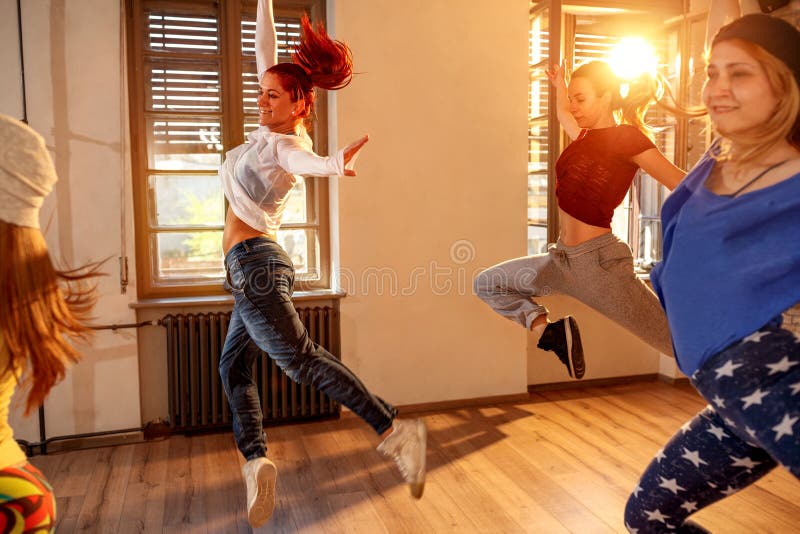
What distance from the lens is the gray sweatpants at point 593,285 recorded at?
2.85 meters

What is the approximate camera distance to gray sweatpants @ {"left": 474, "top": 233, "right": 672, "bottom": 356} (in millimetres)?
2852

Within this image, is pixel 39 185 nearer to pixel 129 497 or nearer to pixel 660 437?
pixel 129 497

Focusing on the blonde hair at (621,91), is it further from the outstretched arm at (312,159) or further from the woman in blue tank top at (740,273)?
the woman in blue tank top at (740,273)

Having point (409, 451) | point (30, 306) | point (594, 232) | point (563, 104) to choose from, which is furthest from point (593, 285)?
point (30, 306)

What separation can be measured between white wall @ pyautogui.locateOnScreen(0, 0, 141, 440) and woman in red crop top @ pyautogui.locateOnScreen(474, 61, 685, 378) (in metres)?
2.10

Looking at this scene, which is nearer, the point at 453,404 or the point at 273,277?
the point at 273,277

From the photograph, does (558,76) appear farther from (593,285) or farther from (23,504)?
(23,504)

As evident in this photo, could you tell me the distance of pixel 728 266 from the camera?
1.37m

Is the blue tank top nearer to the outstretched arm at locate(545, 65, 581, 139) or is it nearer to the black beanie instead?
the black beanie

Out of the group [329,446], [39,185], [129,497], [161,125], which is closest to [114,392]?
[129,497]

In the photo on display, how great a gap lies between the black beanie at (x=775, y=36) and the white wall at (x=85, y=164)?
3088 mm

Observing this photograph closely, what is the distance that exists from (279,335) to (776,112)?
159cm

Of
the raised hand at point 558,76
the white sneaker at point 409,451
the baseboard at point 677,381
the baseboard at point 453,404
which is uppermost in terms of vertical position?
the raised hand at point 558,76

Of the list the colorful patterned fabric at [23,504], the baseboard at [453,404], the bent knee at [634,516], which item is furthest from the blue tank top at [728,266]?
the baseboard at [453,404]
